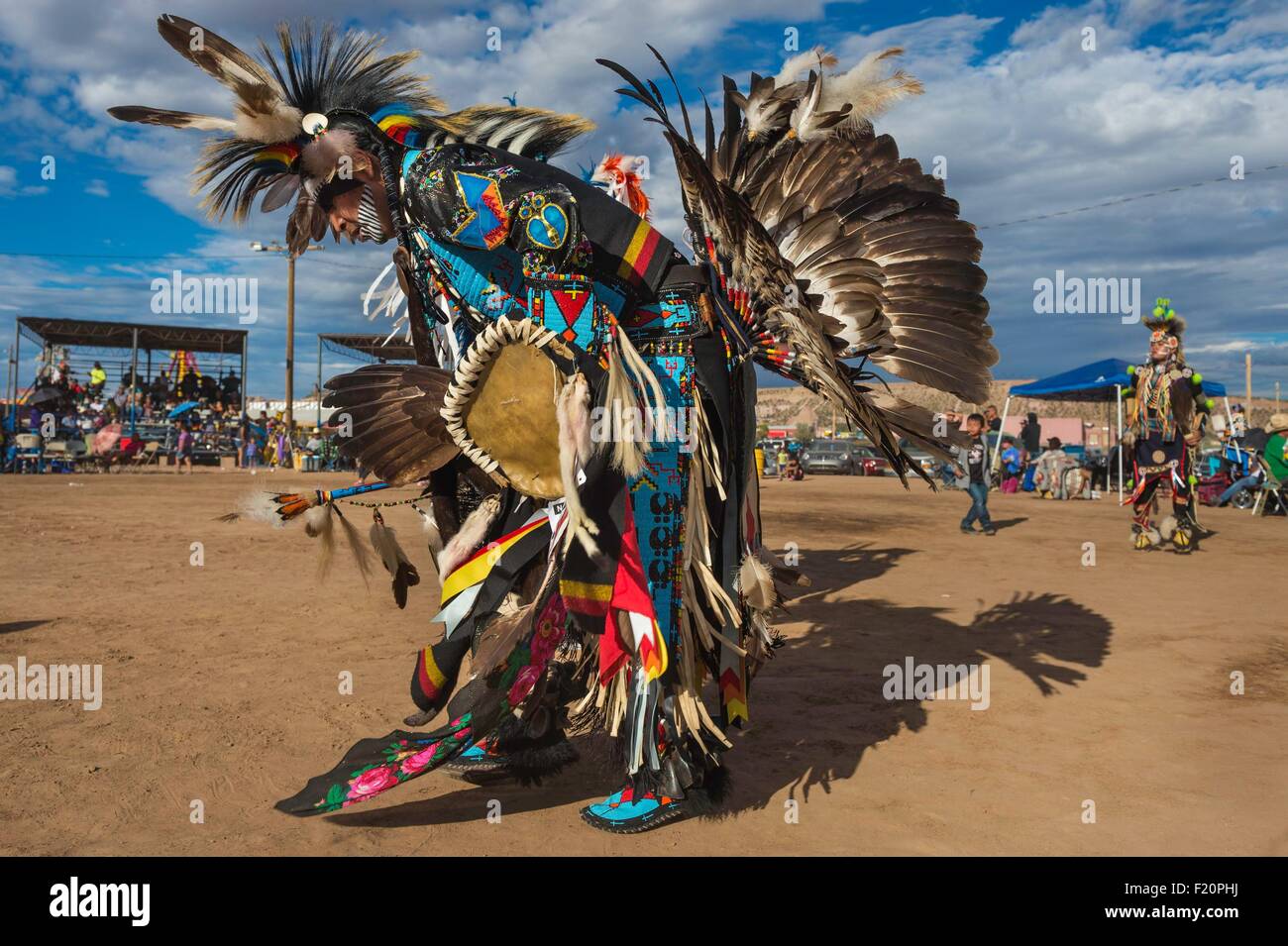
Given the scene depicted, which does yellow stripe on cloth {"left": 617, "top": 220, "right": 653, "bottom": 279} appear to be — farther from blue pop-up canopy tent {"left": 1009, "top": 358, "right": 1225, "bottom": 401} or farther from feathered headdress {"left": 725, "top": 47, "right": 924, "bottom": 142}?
blue pop-up canopy tent {"left": 1009, "top": 358, "right": 1225, "bottom": 401}

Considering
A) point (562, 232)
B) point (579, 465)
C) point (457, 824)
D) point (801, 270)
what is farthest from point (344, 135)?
point (457, 824)

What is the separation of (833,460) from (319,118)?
1207 inches

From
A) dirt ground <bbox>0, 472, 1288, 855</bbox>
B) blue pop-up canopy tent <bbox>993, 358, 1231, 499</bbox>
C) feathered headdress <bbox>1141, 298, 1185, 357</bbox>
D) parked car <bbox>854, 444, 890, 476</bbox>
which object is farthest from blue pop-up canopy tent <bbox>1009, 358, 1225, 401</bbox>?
dirt ground <bbox>0, 472, 1288, 855</bbox>

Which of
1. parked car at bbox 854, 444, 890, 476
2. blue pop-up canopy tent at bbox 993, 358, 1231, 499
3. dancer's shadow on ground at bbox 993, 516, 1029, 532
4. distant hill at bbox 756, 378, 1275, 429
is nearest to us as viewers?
dancer's shadow on ground at bbox 993, 516, 1029, 532

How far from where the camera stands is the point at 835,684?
460 cm

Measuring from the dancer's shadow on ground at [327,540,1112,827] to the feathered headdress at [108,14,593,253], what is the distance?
2205 millimetres

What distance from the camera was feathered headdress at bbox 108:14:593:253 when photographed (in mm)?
2871

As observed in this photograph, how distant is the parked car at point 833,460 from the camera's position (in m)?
32.4

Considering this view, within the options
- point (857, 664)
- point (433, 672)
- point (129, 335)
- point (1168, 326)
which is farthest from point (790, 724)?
point (129, 335)

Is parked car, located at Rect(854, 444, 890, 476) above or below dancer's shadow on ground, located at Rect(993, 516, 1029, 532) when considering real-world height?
above

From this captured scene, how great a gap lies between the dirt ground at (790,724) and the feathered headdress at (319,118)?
2.12m

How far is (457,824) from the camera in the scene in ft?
9.46

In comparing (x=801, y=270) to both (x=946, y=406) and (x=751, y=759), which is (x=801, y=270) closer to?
(x=751, y=759)

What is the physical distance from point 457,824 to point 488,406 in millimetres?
1361
